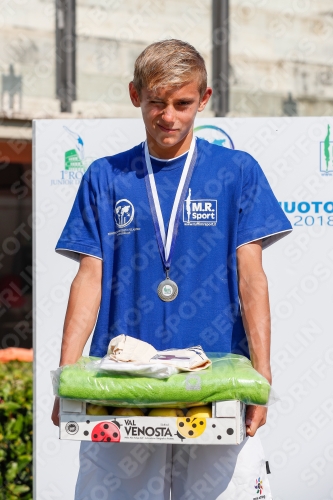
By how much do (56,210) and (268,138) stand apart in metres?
1.04

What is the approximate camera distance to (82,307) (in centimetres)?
295

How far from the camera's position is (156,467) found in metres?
2.81

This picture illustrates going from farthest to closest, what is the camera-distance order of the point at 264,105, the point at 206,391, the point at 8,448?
the point at 264,105 < the point at 8,448 < the point at 206,391

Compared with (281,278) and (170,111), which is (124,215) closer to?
(170,111)

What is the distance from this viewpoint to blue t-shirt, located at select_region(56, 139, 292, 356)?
2.86 metres

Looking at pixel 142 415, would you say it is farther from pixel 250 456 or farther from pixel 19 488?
pixel 19 488

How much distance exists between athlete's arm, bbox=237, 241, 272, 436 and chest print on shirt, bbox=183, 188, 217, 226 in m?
0.14

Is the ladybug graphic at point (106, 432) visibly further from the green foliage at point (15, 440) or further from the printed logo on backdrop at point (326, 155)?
the green foliage at point (15, 440)

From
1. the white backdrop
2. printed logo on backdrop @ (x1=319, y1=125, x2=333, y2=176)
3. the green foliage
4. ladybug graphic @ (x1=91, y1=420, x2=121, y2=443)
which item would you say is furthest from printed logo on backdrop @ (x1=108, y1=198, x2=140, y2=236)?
the green foliage

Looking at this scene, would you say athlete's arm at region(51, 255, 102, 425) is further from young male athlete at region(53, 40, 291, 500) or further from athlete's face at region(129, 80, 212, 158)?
athlete's face at region(129, 80, 212, 158)

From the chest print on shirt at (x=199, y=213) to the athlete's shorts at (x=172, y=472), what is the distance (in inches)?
27.6

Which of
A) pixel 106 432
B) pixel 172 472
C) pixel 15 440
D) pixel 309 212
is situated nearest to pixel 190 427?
pixel 106 432

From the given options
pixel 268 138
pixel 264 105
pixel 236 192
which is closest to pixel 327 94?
pixel 264 105

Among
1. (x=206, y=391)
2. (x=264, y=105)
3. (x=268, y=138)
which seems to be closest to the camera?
(x=206, y=391)
